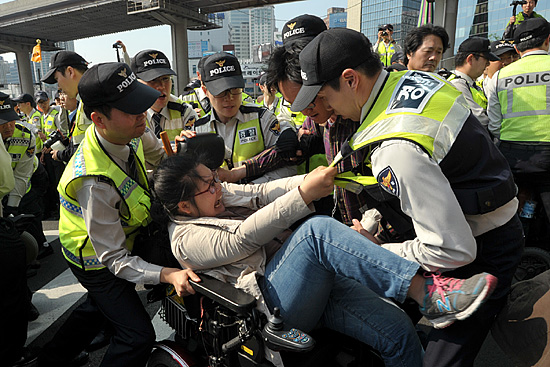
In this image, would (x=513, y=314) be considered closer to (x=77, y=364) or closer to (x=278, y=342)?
(x=278, y=342)

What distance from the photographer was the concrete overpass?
22859 millimetres

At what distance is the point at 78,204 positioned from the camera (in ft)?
5.94

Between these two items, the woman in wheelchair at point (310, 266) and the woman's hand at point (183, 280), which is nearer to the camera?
the woman in wheelchair at point (310, 266)

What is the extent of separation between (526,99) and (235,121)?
87.2 inches

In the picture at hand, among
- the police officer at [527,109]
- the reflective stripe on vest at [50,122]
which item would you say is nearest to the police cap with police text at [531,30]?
the police officer at [527,109]

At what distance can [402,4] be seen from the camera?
6794cm

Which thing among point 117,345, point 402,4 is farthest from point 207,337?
point 402,4

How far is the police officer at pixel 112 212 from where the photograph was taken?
173cm

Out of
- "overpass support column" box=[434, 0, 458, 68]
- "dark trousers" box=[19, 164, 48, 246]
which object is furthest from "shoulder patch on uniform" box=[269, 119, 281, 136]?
"overpass support column" box=[434, 0, 458, 68]

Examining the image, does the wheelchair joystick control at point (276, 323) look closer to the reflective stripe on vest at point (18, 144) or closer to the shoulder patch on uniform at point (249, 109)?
the shoulder patch on uniform at point (249, 109)

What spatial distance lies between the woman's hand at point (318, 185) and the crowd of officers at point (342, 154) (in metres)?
0.06

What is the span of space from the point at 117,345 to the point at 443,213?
1.58 metres

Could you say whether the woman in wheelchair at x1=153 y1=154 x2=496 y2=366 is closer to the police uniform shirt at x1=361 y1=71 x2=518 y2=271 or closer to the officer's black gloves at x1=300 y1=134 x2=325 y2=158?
the police uniform shirt at x1=361 y1=71 x2=518 y2=271

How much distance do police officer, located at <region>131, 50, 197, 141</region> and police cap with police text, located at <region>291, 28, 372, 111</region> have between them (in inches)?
77.8
